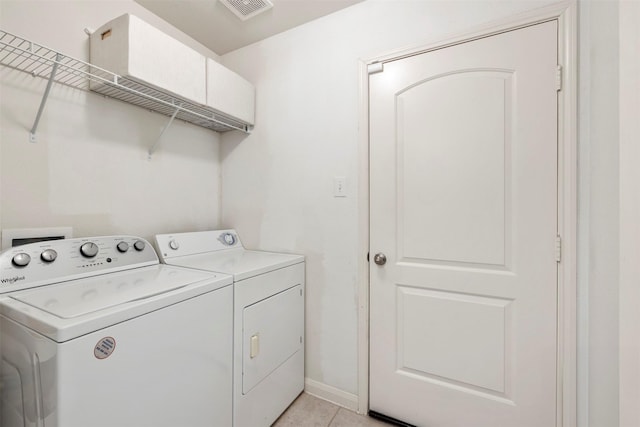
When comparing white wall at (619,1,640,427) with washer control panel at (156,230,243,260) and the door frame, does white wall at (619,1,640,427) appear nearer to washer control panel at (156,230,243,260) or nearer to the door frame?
the door frame

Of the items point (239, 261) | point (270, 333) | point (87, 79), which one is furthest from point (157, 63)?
point (270, 333)

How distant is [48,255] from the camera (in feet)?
3.82

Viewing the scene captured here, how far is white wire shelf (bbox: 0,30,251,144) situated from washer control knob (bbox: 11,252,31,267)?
0.57 metres

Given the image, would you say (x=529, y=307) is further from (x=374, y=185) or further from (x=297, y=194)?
(x=297, y=194)

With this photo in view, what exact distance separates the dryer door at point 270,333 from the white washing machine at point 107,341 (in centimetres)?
12

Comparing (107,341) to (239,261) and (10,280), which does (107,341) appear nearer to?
(10,280)

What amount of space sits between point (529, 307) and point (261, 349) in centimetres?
131

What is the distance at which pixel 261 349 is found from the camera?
1.46 m

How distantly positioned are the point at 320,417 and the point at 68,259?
152 cm

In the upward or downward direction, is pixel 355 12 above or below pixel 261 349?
above

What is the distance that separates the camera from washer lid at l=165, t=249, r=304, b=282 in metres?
1.40

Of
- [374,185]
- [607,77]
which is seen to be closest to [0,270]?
[374,185]

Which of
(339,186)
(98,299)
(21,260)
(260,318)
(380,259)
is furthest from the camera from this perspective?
(339,186)

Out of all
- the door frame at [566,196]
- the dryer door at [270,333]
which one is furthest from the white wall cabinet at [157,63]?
the door frame at [566,196]
